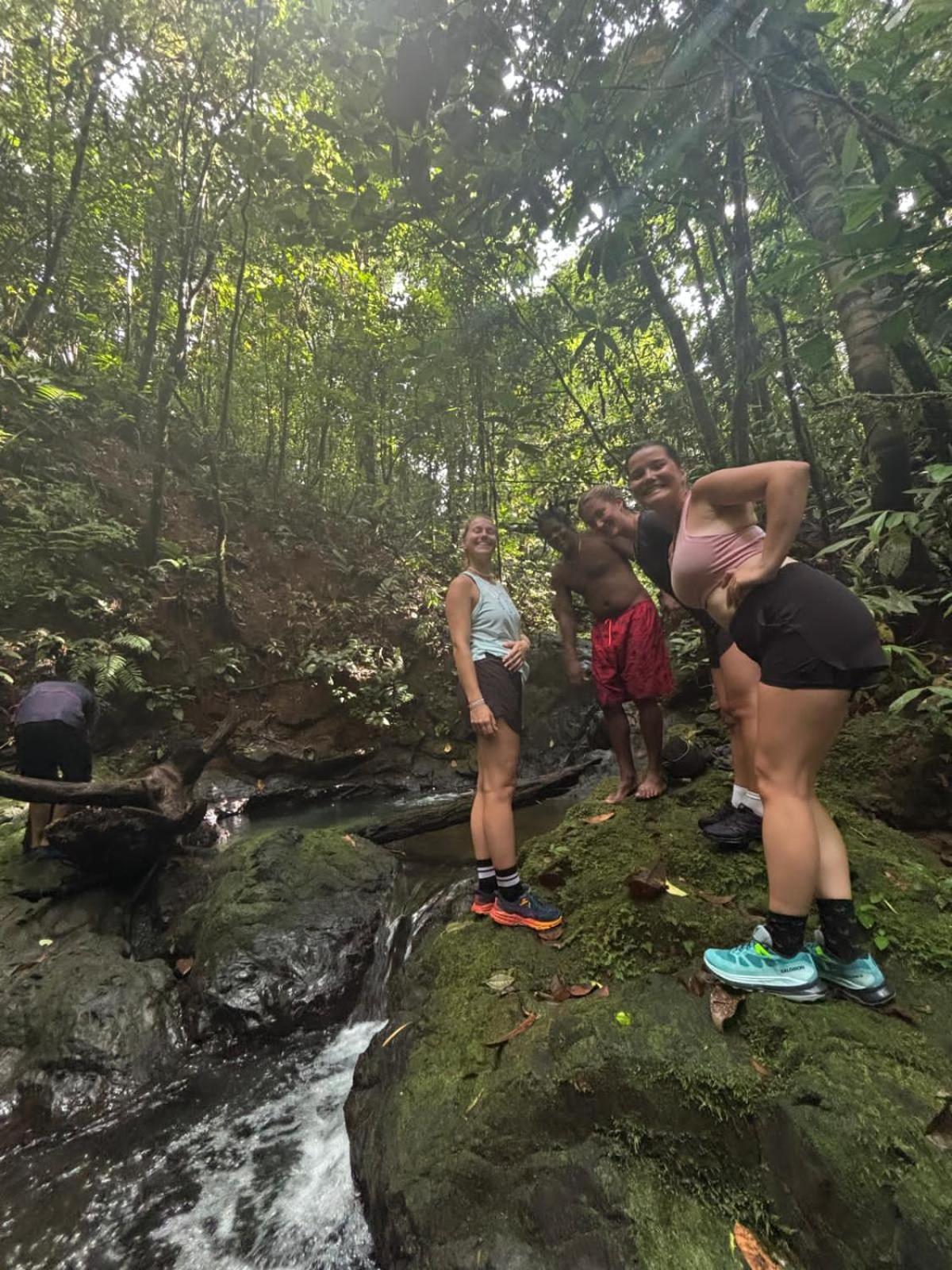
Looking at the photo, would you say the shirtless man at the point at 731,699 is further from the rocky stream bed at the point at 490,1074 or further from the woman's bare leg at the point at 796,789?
the woman's bare leg at the point at 796,789

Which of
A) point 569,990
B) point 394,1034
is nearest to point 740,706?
point 569,990

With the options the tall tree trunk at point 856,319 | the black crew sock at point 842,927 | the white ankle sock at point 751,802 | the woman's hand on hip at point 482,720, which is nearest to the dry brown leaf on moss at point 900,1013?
the black crew sock at point 842,927

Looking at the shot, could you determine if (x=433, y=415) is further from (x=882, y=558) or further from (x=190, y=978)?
(x=190, y=978)

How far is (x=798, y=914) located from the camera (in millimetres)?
1964

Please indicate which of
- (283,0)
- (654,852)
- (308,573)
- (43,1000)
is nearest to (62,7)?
(283,0)

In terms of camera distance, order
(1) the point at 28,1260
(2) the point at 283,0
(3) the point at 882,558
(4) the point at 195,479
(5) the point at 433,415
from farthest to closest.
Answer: (4) the point at 195,479 → (5) the point at 433,415 → (2) the point at 283,0 → (3) the point at 882,558 → (1) the point at 28,1260

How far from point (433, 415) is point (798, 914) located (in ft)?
35.7

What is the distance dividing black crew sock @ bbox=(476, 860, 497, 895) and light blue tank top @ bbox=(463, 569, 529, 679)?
1.13 meters

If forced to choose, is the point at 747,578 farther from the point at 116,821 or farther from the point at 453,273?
the point at 453,273

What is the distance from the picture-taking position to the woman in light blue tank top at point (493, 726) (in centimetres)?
304

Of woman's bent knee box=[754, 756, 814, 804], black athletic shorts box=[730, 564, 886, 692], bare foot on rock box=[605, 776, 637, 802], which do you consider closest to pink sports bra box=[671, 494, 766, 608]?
black athletic shorts box=[730, 564, 886, 692]

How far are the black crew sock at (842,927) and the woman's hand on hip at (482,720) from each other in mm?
1616

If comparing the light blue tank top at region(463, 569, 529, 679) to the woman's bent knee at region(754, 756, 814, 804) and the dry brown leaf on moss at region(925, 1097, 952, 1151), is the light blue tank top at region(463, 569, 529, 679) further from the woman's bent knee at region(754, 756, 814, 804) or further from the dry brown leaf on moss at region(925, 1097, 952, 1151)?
the dry brown leaf on moss at region(925, 1097, 952, 1151)

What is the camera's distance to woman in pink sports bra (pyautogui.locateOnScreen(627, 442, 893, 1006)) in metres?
Result: 1.95
